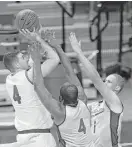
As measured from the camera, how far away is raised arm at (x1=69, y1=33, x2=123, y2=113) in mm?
4062

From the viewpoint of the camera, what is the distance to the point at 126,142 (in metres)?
6.87

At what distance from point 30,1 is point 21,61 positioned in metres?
4.81

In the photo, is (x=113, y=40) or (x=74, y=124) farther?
(x=113, y=40)

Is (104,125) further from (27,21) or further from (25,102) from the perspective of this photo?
(27,21)

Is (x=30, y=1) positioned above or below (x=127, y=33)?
above

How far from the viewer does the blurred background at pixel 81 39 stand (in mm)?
6711

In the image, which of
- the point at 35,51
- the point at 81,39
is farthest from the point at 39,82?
the point at 81,39

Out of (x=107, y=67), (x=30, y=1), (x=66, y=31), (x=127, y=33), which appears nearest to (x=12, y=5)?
(x=30, y=1)

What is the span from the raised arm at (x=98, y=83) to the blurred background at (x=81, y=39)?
6.94ft

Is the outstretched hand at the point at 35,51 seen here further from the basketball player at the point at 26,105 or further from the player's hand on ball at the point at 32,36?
the basketball player at the point at 26,105

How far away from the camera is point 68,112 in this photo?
13.0 feet

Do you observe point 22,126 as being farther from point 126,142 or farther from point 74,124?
point 126,142

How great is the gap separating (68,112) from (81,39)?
5732 millimetres

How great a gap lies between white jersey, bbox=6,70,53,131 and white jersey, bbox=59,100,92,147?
33 cm
